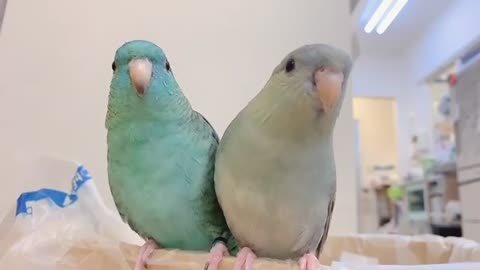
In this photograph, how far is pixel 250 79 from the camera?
103 cm

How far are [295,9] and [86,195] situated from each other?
0.61m

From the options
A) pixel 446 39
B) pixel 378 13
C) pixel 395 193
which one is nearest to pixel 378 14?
pixel 378 13

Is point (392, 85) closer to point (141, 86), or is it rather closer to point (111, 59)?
point (111, 59)

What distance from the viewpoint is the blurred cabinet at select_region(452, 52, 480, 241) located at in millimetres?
1793

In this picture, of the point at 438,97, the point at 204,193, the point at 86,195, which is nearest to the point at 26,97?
the point at 86,195

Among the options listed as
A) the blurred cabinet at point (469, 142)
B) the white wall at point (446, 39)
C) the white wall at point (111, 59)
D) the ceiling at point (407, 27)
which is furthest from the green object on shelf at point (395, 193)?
the white wall at point (111, 59)

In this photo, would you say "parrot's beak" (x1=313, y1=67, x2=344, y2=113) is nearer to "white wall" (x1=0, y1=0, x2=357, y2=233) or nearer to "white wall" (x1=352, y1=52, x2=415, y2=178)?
"white wall" (x1=0, y1=0, x2=357, y2=233)

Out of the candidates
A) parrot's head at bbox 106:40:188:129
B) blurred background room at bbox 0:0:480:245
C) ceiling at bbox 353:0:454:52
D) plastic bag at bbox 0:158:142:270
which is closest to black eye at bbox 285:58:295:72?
parrot's head at bbox 106:40:188:129

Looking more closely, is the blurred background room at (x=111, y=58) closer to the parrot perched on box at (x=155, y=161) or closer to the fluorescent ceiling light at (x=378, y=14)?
the fluorescent ceiling light at (x=378, y=14)

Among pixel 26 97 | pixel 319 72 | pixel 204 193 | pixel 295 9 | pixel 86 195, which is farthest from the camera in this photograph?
pixel 295 9

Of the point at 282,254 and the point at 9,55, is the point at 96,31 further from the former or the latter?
the point at 282,254

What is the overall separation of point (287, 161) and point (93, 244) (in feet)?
0.78

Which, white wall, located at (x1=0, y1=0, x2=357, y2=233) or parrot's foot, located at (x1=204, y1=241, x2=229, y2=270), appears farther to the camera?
white wall, located at (x1=0, y1=0, x2=357, y2=233)

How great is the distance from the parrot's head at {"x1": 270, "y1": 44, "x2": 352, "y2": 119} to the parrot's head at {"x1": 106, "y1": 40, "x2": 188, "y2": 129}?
0.14 meters
